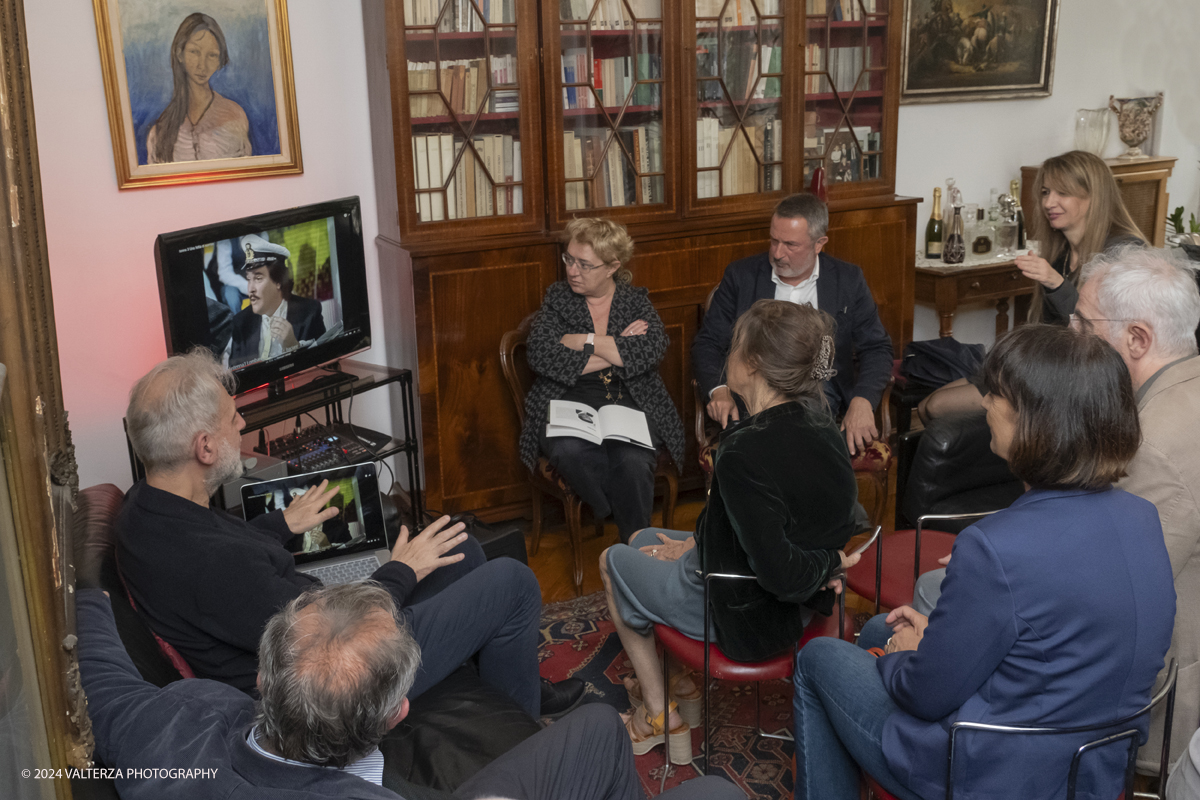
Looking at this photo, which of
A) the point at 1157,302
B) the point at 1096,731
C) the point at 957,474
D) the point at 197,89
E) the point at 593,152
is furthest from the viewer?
the point at 593,152

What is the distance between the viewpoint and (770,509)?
2086 millimetres

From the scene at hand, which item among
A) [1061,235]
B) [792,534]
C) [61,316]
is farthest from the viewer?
[1061,235]

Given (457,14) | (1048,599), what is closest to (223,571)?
(1048,599)

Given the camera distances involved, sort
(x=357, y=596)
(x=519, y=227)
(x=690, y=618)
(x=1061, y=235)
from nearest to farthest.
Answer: (x=357, y=596) → (x=690, y=618) → (x=1061, y=235) → (x=519, y=227)

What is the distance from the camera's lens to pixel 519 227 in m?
3.74

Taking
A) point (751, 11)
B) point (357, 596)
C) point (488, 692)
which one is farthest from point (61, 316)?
point (751, 11)

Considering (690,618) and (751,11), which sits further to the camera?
(751,11)

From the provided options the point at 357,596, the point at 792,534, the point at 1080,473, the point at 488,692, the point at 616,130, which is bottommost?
the point at 488,692

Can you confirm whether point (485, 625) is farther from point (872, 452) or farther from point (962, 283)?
point (962, 283)

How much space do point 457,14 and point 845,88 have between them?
1.63m

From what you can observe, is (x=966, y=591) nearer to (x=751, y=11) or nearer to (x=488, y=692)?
(x=488, y=692)

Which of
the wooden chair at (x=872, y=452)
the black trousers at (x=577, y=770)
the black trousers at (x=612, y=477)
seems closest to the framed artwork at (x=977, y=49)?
the wooden chair at (x=872, y=452)

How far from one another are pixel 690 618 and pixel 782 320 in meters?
0.71

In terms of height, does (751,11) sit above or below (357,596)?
above
